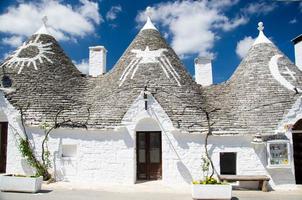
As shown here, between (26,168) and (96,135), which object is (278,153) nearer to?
(96,135)

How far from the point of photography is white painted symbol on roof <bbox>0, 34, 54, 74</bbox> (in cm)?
1381

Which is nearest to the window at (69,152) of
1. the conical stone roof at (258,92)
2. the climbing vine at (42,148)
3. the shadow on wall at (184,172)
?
the climbing vine at (42,148)

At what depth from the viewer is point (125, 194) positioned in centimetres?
956

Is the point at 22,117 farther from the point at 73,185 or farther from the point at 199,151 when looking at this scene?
the point at 199,151

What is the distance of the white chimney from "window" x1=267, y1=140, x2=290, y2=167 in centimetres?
880

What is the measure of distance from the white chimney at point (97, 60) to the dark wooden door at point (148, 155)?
508 cm

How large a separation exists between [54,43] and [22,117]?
474 cm

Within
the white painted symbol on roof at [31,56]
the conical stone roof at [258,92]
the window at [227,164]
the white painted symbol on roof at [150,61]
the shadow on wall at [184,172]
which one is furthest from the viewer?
the white painted symbol on roof at [31,56]

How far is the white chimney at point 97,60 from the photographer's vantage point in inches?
616

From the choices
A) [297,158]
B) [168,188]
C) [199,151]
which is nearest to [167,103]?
[199,151]

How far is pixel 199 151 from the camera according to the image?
37.3ft

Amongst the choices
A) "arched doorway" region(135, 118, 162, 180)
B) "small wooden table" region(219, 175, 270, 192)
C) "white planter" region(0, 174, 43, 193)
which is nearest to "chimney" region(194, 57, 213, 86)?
"arched doorway" region(135, 118, 162, 180)

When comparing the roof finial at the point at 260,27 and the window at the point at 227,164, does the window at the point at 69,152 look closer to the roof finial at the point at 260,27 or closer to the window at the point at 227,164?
the window at the point at 227,164

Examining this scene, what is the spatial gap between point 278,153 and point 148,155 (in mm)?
4727
